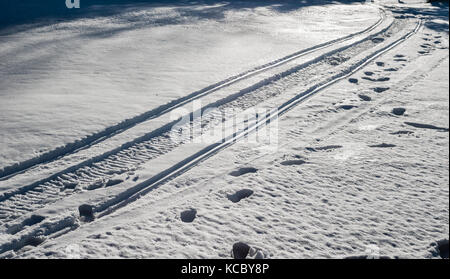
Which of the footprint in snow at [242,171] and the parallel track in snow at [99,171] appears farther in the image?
the footprint in snow at [242,171]

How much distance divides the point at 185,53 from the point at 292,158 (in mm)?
2645

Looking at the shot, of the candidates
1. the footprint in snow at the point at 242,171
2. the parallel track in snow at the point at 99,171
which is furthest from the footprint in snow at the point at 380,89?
the footprint in snow at the point at 242,171

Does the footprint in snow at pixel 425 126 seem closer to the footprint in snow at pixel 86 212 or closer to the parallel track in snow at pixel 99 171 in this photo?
the parallel track in snow at pixel 99 171

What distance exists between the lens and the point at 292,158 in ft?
7.82

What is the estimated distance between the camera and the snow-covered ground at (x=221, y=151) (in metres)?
1.75

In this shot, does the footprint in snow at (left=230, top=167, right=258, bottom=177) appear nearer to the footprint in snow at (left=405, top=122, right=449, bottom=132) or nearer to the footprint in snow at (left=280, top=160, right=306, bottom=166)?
the footprint in snow at (left=280, top=160, right=306, bottom=166)

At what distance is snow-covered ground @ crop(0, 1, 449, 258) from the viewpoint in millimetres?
1747

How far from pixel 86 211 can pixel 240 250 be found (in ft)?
2.59

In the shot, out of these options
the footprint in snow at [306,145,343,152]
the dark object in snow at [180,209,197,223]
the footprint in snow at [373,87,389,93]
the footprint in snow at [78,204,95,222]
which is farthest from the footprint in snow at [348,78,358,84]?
the footprint in snow at [78,204,95,222]

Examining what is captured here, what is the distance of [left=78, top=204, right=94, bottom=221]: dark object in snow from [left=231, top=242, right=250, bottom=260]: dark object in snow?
0.71 m

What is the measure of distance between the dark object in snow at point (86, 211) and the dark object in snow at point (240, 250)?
711 millimetres
